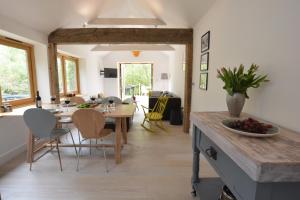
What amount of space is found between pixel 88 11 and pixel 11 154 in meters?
2.83

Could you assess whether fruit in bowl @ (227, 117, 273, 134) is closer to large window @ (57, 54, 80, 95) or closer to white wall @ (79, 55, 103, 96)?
large window @ (57, 54, 80, 95)

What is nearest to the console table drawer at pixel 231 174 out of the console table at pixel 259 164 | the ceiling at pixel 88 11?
the console table at pixel 259 164

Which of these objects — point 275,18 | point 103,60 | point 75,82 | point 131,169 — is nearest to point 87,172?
point 131,169

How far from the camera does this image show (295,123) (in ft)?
3.93

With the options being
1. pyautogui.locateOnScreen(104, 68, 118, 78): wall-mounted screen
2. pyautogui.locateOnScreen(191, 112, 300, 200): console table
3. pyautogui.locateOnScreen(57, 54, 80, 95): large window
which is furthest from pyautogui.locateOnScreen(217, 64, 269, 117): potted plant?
pyautogui.locateOnScreen(104, 68, 118, 78): wall-mounted screen

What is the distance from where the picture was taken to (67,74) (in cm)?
564

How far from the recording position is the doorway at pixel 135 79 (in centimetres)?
927

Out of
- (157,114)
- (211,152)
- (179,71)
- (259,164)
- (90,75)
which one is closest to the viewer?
(259,164)

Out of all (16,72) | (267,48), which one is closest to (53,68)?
(16,72)

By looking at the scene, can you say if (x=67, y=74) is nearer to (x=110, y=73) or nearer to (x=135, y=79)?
(x=110, y=73)

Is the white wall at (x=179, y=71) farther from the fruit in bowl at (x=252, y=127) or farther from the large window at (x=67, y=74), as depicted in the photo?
the fruit in bowl at (x=252, y=127)

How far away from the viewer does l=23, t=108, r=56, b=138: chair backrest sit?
92.4 inches

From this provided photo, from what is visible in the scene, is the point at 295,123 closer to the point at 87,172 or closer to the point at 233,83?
the point at 233,83

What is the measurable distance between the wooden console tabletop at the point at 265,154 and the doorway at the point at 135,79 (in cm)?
806
